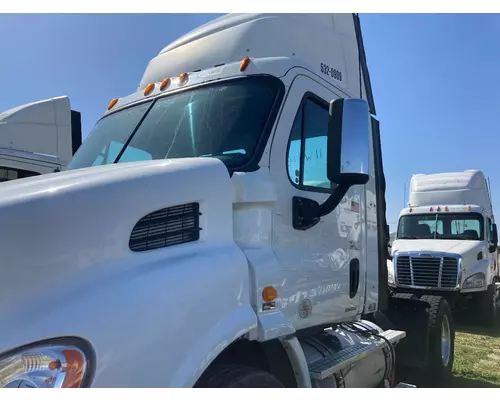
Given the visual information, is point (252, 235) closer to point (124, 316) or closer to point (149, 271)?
point (149, 271)

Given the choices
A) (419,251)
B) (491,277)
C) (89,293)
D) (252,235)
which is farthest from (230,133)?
(491,277)

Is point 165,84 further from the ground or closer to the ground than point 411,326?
further from the ground

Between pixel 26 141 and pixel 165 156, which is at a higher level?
pixel 26 141

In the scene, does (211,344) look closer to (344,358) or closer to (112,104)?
(344,358)

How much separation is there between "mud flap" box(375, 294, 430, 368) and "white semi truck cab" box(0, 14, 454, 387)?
36.1 inches

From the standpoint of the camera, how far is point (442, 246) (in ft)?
36.1

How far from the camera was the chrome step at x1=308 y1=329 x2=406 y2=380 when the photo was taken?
2945 mm

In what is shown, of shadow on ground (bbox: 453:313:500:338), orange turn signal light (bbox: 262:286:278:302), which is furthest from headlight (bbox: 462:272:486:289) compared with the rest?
orange turn signal light (bbox: 262:286:278:302)

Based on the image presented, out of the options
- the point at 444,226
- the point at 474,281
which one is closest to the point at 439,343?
the point at 474,281

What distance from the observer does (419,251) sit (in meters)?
10.9

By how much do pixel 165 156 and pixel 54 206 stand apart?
110 centimetres

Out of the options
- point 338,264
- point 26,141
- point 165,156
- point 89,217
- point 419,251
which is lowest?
point 419,251

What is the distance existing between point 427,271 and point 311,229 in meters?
8.58

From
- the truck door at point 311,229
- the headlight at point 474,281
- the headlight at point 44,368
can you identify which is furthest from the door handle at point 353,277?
the headlight at point 474,281
